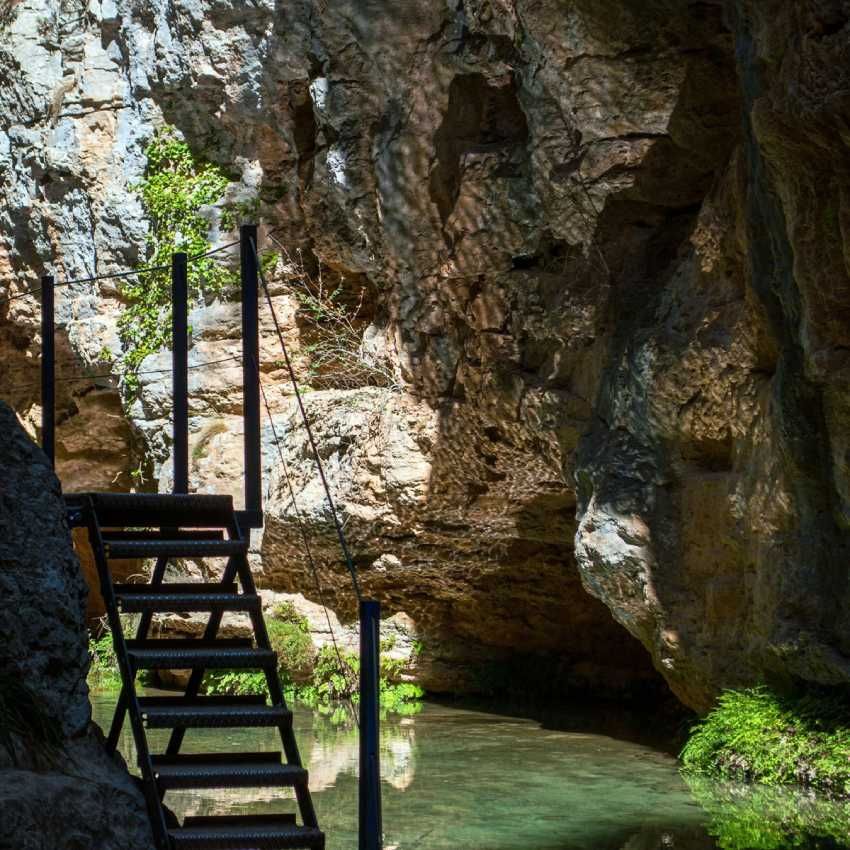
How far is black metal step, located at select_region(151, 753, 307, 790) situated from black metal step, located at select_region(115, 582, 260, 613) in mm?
630

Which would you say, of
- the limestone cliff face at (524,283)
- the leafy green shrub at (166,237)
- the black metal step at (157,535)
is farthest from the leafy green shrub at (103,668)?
the black metal step at (157,535)

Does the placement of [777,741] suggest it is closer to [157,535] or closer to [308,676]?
[157,535]

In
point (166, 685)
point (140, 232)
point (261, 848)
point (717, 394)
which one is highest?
point (140, 232)

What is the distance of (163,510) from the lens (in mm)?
6512

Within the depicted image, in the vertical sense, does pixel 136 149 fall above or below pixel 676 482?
above

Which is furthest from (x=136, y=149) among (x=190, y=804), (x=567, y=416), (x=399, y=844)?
(x=399, y=844)

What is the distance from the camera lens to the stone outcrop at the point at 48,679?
4750 millimetres

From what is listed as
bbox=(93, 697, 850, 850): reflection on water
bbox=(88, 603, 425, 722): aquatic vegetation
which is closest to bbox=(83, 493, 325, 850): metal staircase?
bbox=(93, 697, 850, 850): reflection on water

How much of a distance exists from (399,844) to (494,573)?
724 cm

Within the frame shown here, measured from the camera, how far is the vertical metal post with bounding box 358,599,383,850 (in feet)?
16.7

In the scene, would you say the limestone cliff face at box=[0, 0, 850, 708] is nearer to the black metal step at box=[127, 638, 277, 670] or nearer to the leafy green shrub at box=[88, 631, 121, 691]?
the leafy green shrub at box=[88, 631, 121, 691]

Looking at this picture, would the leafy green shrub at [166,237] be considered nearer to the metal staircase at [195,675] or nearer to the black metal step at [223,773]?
the metal staircase at [195,675]

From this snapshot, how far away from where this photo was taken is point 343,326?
1548 cm

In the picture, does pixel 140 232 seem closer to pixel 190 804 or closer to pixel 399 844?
pixel 190 804
